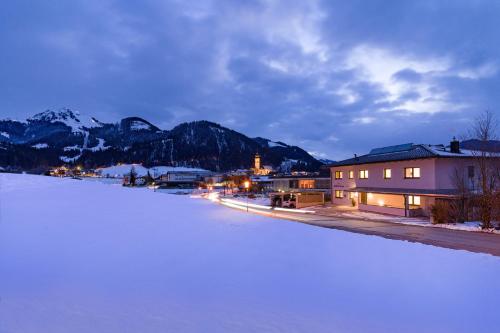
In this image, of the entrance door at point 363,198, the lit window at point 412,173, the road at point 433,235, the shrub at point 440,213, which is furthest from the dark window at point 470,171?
the entrance door at point 363,198

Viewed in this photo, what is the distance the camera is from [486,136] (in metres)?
26.7

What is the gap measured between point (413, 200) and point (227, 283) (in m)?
29.2

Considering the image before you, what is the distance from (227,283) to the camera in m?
7.88

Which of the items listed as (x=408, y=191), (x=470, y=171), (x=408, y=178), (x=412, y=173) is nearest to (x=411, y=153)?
(x=412, y=173)

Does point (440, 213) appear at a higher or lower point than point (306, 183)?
lower

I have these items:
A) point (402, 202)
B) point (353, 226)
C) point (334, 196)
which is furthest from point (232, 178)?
point (353, 226)

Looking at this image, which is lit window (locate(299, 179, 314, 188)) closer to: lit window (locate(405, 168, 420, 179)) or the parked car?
the parked car

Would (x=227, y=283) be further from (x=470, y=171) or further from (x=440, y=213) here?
(x=470, y=171)

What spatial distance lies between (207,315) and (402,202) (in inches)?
1261

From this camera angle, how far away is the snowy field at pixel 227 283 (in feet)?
19.5

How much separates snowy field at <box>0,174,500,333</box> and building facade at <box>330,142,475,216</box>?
19.9 m

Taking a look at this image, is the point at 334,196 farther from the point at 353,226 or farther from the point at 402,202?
the point at 353,226

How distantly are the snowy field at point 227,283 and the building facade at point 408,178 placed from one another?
19.9 meters

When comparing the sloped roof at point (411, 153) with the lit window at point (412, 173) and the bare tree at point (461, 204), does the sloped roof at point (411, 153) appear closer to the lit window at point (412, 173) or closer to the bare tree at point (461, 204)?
the lit window at point (412, 173)
